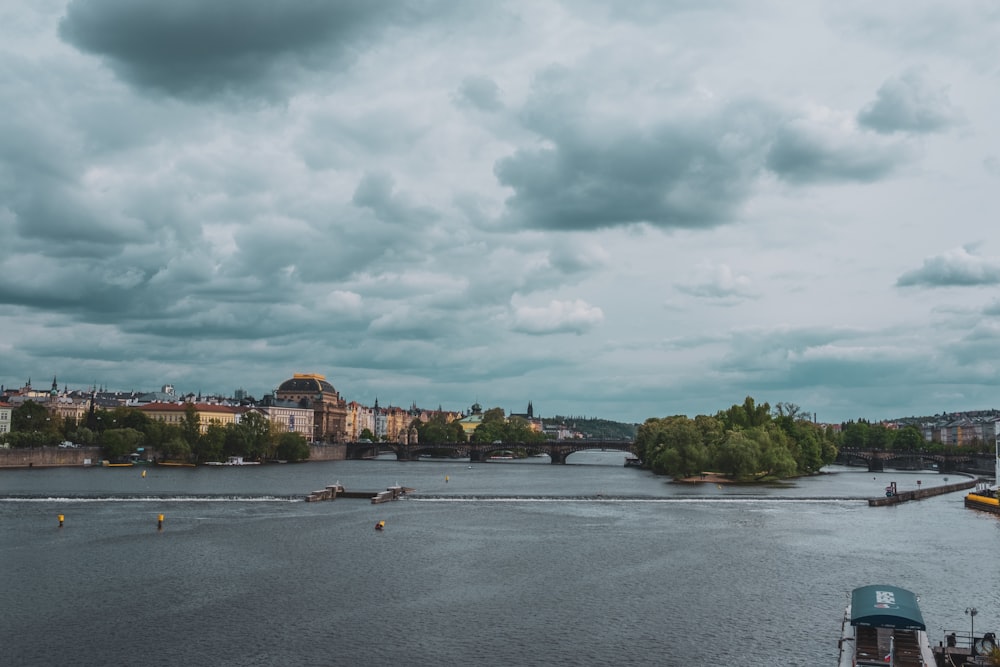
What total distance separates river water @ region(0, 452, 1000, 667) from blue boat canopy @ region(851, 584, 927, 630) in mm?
4345

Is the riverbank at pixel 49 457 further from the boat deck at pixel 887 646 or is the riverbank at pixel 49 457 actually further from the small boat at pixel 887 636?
the boat deck at pixel 887 646

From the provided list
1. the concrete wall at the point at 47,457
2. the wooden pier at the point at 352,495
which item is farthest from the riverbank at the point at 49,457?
the wooden pier at the point at 352,495

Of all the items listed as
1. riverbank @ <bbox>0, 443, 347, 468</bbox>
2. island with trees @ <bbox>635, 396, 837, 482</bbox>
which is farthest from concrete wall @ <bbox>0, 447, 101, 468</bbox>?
island with trees @ <bbox>635, 396, 837, 482</bbox>

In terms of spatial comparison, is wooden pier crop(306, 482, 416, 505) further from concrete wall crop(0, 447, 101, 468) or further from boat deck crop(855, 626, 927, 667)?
concrete wall crop(0, 447, 101, 468)

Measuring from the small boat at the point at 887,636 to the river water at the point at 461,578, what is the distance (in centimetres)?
426

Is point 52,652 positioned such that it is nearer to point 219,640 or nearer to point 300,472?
point 219,640

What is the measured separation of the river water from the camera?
4562cm

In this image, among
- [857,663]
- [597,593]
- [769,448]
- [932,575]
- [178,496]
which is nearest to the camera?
[857,663]

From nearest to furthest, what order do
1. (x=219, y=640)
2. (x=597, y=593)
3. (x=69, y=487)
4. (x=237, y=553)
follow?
(x=219, y=640)
(x=597, y=593)
(x=237, y=553)
(x=69, y=487)

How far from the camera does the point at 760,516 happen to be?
103 metres

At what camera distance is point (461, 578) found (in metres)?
63.2

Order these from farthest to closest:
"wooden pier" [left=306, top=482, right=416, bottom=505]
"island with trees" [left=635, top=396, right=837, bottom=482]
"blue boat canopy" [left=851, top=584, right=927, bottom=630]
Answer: "island with trees" [left=635, top=396, right=837, bottom=482] < "wooden pier" [left=306, top=482, right=416, bottom=505] < "blue boat canopy" [left=851, top=584, right=927, bottom=630]

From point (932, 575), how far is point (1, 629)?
193 ft

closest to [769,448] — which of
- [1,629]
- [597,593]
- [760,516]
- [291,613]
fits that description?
[760,516]
